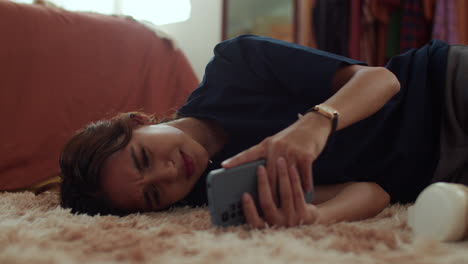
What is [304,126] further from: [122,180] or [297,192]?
[122,180]

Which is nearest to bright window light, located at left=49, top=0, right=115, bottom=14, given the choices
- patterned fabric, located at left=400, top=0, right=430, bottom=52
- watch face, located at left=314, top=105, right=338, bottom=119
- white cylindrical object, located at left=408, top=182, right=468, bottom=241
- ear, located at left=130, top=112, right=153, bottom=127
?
ear, located at left=130, top=112, right=153, bottom=127

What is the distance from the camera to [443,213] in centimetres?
49

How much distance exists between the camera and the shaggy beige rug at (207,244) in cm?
42

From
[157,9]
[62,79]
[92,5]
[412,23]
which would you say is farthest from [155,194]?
[157,9]

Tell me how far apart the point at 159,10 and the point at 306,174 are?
7.23 feet

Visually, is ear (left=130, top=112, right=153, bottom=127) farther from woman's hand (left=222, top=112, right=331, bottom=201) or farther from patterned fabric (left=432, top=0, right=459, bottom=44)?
patterned fabric (left=432, top=0, right=459, bottom=44)

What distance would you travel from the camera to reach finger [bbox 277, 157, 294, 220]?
1.79ft

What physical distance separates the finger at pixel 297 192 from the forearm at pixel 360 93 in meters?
0.14

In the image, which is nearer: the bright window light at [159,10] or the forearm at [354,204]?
the forearm at [354,204]

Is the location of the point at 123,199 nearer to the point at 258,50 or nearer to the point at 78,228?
the point at 78,228

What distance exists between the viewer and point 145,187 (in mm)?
727

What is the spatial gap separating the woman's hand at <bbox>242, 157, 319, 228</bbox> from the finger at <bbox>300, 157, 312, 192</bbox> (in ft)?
0.06

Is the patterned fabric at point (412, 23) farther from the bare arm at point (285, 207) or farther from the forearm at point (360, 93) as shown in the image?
the bare arm at point (285, 207)

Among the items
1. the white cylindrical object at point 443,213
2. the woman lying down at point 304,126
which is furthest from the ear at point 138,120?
the white cylindrical object at point 443,213
